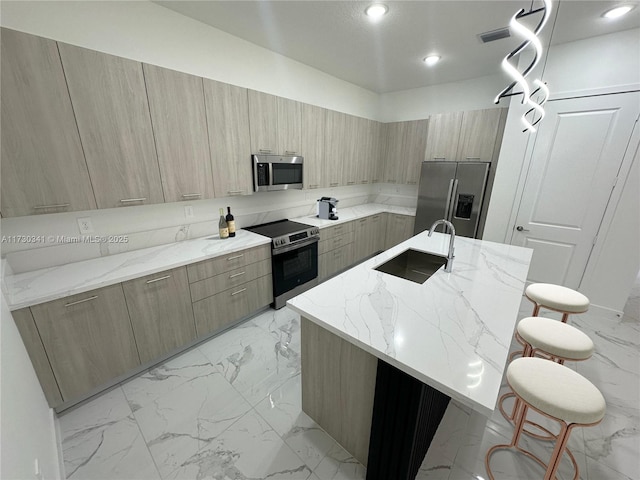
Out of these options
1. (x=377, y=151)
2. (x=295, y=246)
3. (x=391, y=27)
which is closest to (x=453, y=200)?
(x=377, y=151)

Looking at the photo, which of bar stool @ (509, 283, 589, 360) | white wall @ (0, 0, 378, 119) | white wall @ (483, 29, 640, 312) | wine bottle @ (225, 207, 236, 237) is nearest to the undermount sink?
bar stool @ (509, 283, 589, 360)

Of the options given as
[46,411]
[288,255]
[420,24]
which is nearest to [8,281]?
[46,411]

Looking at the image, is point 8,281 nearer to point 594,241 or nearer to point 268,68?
point 268,68

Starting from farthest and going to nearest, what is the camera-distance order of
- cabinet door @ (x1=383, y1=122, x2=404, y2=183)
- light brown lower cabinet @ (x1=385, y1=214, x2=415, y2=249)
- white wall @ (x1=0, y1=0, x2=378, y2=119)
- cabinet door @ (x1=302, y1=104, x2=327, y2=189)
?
cabinet door @ (x1=383, y1=122, x2=404, y2=183), light brown lower cabinet @ (x1=385, y1=214, x2=415, y2=249), cabinet door @ (x1=302, y1=104, x2=327, y2=189), white wall @ (x1=0, y1=0, x2=378, y2=119)

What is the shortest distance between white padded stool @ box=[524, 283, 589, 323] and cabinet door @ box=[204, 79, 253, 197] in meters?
2.55

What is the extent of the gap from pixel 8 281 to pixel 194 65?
7.00ft

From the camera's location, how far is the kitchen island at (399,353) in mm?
961

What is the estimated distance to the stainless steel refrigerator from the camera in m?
3.32

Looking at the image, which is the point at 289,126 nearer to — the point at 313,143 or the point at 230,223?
the point at 313,143

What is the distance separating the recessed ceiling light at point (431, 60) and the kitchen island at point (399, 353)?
8.40ft

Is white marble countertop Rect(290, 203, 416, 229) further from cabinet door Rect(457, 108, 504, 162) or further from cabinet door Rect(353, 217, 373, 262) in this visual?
cabinet door Rect(457, 108, 504, 162)

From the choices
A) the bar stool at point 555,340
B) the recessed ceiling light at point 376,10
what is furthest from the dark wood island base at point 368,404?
the recessed ceiling light at point 376,10

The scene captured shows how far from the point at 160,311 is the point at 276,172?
5.58 ft

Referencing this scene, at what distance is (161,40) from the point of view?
2.08 metres
